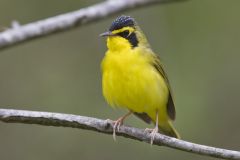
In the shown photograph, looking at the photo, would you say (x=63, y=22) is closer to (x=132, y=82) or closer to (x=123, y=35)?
(x=123, y=35)

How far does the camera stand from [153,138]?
833 centimetres

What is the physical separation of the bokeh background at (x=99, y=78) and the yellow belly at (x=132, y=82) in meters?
2.57

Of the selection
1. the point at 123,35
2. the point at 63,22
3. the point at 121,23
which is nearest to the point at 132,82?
the point at 123,35

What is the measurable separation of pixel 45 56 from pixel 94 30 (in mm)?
928

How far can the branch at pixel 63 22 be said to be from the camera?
9555 millimetres

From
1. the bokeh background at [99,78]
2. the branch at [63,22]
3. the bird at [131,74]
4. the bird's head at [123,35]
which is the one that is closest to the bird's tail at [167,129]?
the bird at [131,74]

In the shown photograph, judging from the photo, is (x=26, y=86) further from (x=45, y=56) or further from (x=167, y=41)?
(x=167, y=41)

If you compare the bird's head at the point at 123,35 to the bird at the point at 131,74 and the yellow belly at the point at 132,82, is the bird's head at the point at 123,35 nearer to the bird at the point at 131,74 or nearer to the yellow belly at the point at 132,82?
the bird at the point at 131,74

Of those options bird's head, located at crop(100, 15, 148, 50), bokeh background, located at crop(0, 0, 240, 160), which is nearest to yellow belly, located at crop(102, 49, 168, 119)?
bird's head, located at crop(100, 15, 148, 50)

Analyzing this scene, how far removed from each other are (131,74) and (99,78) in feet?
12.3

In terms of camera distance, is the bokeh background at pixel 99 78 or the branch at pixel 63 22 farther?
the bokeh background at pixel 99 78

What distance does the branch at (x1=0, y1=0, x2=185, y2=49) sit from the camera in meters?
9.55

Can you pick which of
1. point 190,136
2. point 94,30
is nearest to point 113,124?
point 190,136

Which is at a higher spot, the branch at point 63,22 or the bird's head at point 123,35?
the branch at point 63,22
